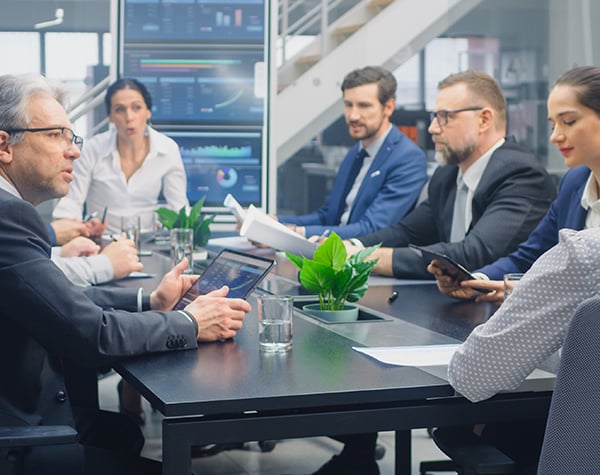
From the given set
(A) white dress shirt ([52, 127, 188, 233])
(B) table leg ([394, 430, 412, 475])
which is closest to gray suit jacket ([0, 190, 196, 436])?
(B) table leg ([394, 430, 412, 475])

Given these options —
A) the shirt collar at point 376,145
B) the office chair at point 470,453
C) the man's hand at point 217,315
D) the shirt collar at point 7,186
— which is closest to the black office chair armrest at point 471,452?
the office chair at point 470,453

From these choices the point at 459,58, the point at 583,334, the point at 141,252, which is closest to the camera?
the point at 583,334

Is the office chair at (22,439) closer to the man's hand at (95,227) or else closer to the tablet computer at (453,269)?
the tablet computer at (453,269)

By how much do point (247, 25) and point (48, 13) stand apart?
1244 mm

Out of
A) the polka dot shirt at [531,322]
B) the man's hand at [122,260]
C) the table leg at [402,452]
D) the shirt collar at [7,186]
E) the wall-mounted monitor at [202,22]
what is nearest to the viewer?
the polka dot shirt at [531,322]

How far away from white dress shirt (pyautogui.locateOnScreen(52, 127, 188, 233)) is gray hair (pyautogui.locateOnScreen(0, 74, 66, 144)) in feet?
9.40

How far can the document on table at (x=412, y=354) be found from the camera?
194 cm

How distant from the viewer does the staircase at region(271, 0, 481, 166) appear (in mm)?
6656

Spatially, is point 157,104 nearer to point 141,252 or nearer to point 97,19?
point 97,19

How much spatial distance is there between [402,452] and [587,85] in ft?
3.66

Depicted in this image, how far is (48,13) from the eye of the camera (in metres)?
6.37

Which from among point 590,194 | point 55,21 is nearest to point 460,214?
point 590,194

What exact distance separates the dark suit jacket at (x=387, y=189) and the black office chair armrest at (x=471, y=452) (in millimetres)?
2626

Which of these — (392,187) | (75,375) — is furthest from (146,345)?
(392,187)
